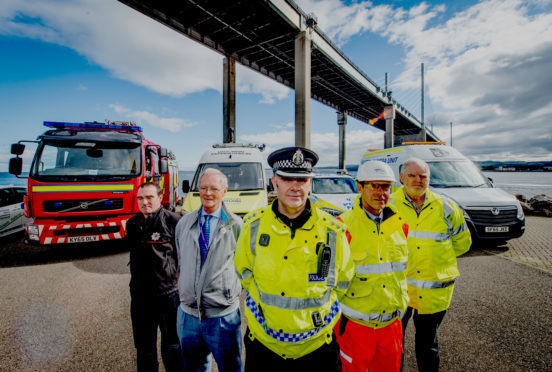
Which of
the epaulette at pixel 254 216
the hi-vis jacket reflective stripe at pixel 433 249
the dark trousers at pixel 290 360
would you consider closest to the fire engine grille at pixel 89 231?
the epaulette at pixel 254 216

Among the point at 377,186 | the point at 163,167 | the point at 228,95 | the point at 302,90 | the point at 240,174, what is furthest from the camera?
the point at 228,95

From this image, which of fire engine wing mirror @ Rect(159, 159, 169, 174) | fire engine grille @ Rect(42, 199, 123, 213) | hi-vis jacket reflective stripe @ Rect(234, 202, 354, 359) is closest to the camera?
hi-vis jacket reflective stripe @ Rect(234, 202, 354, 359)

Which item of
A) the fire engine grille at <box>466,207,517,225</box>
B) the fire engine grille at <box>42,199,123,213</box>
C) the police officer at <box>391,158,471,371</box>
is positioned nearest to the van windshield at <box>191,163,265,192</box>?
the fire engine grille at <box>42,199,123,213</box>

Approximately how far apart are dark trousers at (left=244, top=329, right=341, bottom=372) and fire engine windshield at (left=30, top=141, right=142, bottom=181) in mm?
5761

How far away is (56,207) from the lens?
523 centimetres

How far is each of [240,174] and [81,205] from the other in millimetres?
3719

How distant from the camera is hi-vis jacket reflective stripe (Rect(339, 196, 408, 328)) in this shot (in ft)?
5.80

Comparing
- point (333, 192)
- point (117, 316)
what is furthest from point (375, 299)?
point (333, 192)

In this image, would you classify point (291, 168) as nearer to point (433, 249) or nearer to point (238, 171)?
point (433, 249)

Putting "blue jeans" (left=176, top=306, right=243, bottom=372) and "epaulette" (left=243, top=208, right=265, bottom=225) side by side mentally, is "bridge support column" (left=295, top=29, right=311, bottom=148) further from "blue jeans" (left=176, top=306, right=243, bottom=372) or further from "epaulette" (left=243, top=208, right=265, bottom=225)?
"blue jeans" (left=176, top=306, right=243, bottom=372)

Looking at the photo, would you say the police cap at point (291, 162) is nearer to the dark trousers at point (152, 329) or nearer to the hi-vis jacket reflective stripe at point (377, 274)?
the hi-vis jacket reflective stripe at point (377, 274)

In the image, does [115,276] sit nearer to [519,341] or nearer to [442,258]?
[442,258]

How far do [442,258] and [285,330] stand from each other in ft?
5.66

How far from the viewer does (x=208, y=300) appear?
185 centimetres
